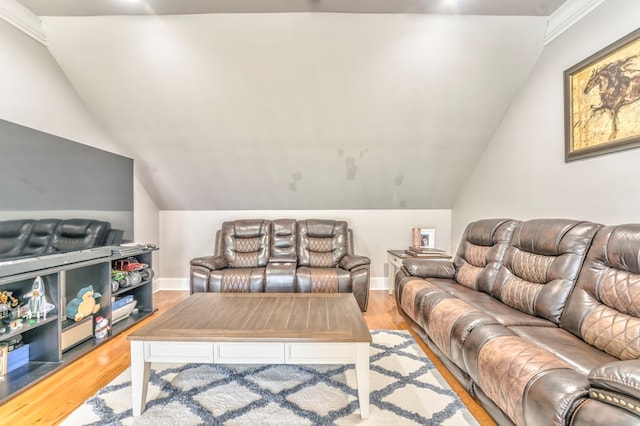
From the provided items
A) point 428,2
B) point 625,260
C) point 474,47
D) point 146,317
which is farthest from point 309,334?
point 474,47

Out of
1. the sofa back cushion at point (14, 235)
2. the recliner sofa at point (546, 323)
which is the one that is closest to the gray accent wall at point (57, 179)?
the sofa back cushion at point (14, 235)

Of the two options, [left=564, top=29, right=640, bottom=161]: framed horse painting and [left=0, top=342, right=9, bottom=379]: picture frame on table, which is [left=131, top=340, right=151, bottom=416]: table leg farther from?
[left=564, top=29, right=640, bottom=161]: framed horse painting

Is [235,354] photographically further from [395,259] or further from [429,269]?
[395,259]

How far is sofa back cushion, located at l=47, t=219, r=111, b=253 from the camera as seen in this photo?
2113 millimetres

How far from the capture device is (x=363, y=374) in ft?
4.92

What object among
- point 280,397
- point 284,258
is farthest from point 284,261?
point 280,397

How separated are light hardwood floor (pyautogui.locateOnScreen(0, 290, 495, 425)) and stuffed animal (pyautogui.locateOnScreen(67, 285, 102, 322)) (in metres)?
0.31

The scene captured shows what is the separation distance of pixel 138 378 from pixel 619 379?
2083mm

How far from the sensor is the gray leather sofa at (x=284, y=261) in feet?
9.98

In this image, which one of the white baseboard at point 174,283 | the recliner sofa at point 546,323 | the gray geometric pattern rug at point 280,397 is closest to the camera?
the recliner sofa at point 546,323

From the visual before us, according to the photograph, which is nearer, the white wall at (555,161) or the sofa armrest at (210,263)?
the white wall at (555,161)

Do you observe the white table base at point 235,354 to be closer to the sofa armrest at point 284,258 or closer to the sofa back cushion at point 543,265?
the sofa back cushion at point 543,265

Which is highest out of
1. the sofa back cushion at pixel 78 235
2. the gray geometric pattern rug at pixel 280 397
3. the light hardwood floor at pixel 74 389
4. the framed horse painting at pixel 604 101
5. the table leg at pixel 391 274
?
the framed horse painting at pixel 604 101

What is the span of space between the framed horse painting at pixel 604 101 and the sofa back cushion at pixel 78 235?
393 cm
